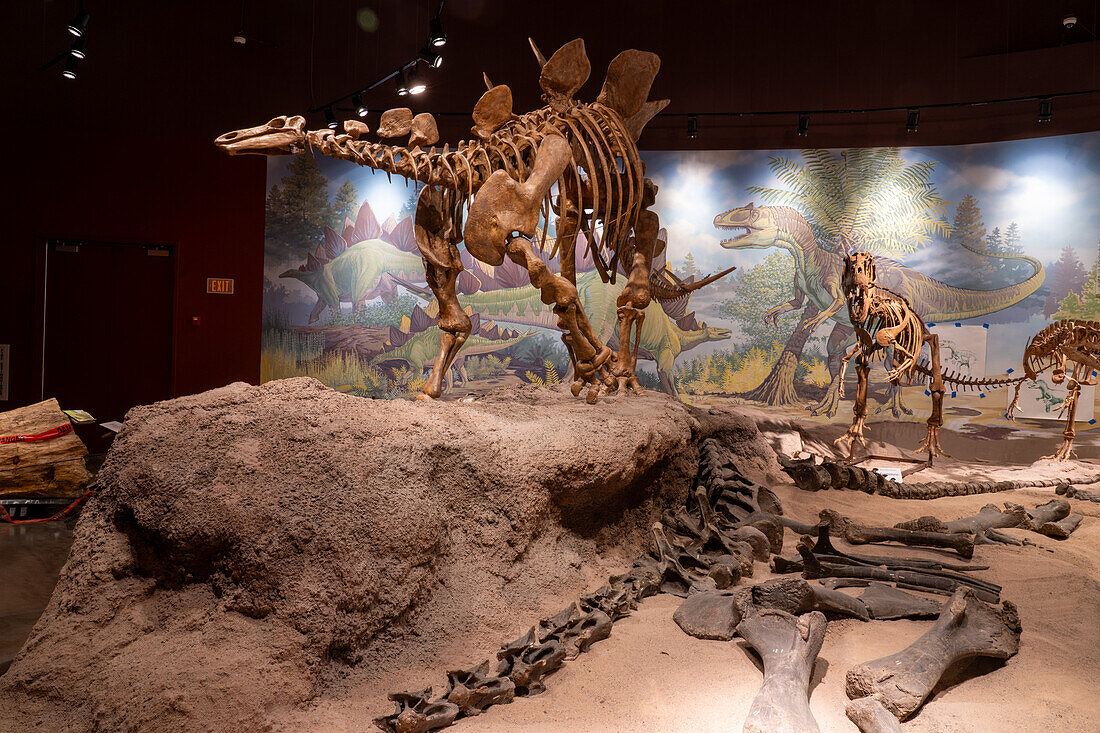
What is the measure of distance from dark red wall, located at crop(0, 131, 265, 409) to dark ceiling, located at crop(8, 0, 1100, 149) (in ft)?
1.16

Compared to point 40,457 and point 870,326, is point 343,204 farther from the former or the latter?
point 870,326

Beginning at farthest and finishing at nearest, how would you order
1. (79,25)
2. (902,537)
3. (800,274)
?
(800,274)
(79,25)
(902,537)

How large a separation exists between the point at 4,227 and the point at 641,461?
6971 millimetres

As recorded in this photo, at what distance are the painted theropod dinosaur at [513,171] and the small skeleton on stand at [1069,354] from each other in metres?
4.77

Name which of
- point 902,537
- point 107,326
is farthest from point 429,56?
point 902,537

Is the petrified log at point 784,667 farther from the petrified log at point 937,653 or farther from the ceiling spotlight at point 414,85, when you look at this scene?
the ceiling spotlight at point 414,85

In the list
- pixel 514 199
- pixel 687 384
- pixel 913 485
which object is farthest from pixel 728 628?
pixel 687 384

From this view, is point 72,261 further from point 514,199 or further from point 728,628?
point 728,628

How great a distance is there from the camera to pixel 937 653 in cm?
230

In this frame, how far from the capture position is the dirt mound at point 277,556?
220cm

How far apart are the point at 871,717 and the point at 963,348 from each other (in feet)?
24.8

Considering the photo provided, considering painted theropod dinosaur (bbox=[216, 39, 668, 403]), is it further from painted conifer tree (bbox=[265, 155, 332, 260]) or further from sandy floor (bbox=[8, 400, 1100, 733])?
painted conifer tree (bbox=[265, 155, 332, 260])

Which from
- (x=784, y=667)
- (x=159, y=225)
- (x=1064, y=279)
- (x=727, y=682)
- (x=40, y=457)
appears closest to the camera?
(x=784, y=667)

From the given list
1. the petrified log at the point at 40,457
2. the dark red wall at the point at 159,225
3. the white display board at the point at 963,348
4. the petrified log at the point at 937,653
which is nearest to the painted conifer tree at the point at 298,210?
the dark red wall at the point at 159,225
